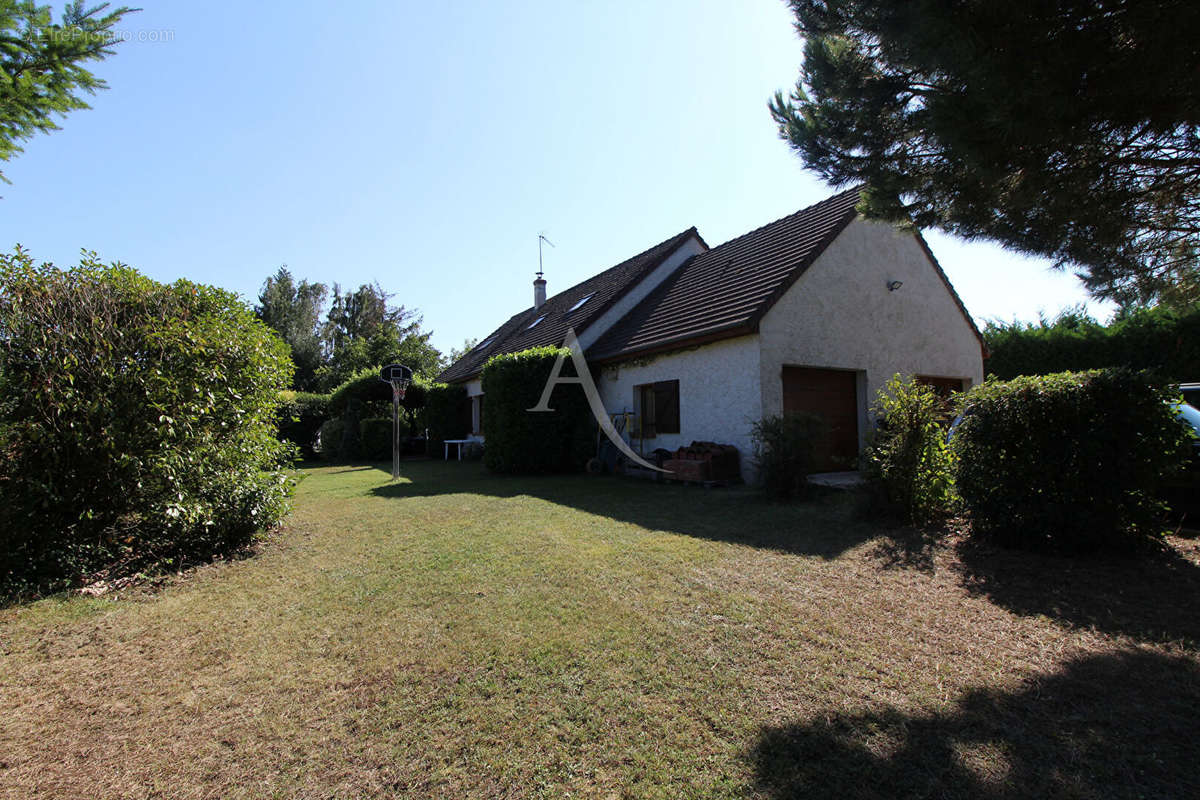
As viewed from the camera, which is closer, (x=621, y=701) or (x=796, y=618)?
(x=621, y=701)

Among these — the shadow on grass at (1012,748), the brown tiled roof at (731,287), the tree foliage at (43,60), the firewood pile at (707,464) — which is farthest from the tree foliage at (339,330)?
the shadow on grass at (1012,748)

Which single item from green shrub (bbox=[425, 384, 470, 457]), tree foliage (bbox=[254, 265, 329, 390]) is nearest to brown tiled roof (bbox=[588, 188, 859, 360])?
green shrub (bbox=[425, 384, 470, 457])

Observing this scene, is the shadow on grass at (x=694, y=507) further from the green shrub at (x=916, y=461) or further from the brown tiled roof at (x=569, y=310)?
the brown tiled roof at (x=569, y=310)

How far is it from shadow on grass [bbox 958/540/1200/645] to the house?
12.4 feet

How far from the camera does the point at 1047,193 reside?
4.07 m

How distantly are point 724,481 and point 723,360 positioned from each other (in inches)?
93.5

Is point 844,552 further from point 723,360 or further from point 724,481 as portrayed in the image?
point 723,360

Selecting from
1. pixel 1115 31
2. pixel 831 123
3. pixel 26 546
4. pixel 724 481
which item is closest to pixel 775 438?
pixel 724 481

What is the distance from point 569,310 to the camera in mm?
18516

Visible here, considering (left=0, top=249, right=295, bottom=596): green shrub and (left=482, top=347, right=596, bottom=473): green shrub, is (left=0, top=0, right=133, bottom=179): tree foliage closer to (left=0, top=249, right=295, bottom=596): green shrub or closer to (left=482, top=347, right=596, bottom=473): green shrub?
(left=0, top=249, right=295, bottom=596): green shrub

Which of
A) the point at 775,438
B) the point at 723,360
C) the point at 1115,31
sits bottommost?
the point at 775,438

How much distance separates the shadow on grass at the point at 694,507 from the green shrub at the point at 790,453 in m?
0.30
